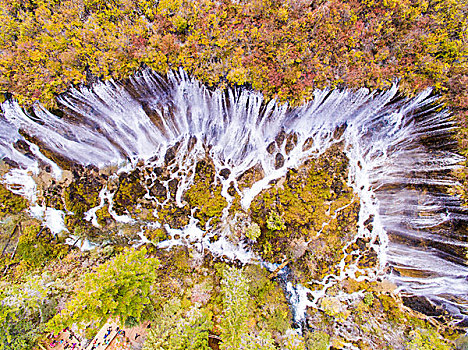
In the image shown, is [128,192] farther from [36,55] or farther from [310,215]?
[310,215]

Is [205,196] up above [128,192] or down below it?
above

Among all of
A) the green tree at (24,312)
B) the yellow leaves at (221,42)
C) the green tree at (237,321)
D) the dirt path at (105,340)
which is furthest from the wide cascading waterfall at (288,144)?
the dirt path at (105,340)

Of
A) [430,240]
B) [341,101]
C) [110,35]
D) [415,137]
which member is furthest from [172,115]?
[430,240]

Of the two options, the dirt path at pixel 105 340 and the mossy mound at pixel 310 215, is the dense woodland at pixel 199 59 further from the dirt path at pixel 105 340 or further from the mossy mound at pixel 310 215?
the dirt path at pixel 105 340

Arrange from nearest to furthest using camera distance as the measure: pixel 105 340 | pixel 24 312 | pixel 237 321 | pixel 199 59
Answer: pixel 199 59
pixel 24 312
pixel 237 321
pixel 105 340

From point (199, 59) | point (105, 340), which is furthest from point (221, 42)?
point (105, 340)

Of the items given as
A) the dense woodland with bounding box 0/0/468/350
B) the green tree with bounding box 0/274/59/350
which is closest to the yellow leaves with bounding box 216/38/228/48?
the dense woodland with bounding box 0/0/468/350

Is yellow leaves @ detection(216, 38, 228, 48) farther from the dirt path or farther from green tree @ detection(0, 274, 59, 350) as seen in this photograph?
the dirt path
